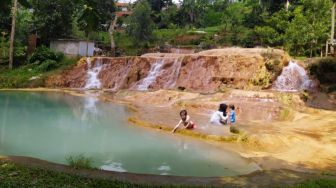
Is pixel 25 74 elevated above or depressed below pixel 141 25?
below

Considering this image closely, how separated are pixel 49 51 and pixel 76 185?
3096 cm

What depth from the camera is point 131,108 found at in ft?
73.7

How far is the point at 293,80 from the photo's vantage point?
27.9 m

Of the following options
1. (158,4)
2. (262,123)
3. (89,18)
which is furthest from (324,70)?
(158,4)

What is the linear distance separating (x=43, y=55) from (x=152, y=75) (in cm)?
1031

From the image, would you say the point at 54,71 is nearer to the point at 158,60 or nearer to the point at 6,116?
the point at 158,60

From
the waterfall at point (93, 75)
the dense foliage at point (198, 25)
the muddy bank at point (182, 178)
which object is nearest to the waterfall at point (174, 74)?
the waterfall at point (93, 75)

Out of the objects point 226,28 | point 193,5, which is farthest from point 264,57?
point 193,5

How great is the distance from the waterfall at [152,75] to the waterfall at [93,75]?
12.2 feet

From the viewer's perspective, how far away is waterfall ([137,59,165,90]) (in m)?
32.3

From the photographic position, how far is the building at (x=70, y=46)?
3972 centimetres

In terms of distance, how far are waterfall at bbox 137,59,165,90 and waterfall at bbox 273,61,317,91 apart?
30.4 ft

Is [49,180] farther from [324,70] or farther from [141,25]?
[141,25]

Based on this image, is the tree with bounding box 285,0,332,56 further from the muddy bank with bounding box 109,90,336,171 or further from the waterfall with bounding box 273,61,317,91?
the muddy bank with bounding box 109,90,336,171
